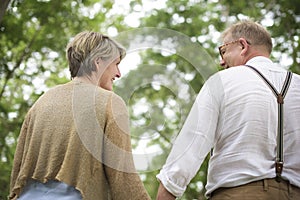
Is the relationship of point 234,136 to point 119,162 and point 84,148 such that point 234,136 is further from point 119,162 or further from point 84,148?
point 84,148

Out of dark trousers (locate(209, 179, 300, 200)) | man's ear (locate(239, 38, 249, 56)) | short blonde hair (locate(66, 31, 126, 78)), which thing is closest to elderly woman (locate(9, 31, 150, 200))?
short blonde hair (locate(66, 31, 126, 78))

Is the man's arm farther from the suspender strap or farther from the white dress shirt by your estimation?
the suspender strap

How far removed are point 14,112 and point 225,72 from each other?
6.87m

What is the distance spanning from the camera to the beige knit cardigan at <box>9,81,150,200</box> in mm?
2654

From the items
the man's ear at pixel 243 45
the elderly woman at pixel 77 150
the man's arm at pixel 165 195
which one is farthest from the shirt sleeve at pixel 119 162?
the man's ear at pixel 243 45

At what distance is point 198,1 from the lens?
42.5 feet

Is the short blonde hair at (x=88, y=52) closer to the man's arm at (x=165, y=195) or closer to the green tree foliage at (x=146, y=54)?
the green tree foliage at (x=146, y=54)

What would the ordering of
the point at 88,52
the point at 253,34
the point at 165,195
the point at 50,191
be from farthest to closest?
1. the point at 253,34
2. the point at 88,52
3. the point at 50,191
4. the point at 165,195

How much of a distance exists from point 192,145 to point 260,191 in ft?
1.22

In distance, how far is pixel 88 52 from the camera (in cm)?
295

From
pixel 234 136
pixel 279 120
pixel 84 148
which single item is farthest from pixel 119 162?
pixel 279 120

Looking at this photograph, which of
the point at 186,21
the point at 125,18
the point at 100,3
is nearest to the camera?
the point at 100,3

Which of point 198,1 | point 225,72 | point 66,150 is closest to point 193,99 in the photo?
point 225,72

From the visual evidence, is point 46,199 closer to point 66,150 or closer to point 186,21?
point 66,150
